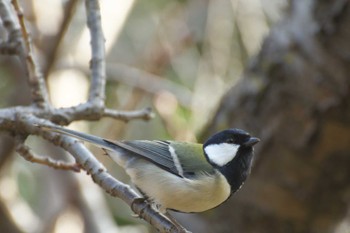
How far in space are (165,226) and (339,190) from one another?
1.18 m

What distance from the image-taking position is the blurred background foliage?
246cm

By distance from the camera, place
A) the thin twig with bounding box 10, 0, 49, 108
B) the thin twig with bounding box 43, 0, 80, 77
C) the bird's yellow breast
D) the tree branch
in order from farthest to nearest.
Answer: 1. the thin twig with bounding box 43, 0, 80, 77
2. the bird's yellow breast
3. the thin twig with bounding box 10, 0, 49, 108
4. the tree branch

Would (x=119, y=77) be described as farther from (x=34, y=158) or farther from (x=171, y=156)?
(x=34, y=158)

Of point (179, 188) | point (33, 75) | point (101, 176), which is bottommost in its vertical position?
point (179, 188)

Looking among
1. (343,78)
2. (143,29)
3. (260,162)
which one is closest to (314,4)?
(343,78)

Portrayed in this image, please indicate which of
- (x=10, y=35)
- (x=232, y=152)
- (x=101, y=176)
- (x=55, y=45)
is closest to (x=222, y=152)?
(x=232, y=152)

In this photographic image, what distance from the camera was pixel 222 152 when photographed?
5.90 feet

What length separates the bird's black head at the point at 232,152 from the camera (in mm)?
1771

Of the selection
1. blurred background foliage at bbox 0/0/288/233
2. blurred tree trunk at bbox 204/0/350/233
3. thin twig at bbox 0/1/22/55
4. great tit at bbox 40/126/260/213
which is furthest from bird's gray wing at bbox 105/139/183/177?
blurred tree trunk at bbox 204/0/350/233

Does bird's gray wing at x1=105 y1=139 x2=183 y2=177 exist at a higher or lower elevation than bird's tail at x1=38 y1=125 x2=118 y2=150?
lower

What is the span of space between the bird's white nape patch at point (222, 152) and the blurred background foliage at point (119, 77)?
26.7 inches

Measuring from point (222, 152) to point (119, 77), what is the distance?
42.8 inches

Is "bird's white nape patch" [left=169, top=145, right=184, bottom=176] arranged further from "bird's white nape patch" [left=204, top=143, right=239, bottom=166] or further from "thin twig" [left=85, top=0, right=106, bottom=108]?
"thin twig" [left=85, top=0, right=106, bottom=108]

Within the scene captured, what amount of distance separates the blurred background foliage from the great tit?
619mm
